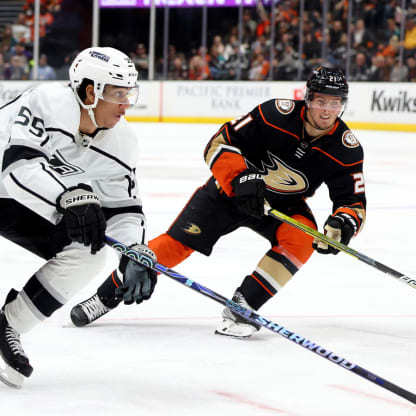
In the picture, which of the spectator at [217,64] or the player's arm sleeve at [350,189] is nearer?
the player's arm sleeve at [350,189]

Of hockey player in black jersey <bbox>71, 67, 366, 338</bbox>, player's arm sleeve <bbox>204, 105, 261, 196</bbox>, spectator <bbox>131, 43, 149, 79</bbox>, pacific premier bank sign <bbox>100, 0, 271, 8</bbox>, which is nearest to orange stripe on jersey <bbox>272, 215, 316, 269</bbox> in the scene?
hockey player in black jersey <bbox>71, 67, 366, 338</bbox>

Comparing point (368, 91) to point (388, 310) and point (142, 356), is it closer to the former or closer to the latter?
point (388, 310)

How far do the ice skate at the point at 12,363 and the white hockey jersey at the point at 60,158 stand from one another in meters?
0.35

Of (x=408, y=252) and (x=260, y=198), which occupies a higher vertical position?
(x=260, y=198)

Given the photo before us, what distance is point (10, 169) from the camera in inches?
86.0

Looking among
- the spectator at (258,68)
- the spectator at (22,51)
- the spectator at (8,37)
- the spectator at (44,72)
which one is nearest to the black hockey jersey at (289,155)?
the spectator at (258,68)

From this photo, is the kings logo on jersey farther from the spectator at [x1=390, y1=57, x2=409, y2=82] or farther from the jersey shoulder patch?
the spectator at [x1=390, y1=57, x2=409, y2=82]

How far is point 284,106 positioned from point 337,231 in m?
0.54

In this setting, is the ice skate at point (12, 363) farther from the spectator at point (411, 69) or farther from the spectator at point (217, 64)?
the spectator at point (217, 64)

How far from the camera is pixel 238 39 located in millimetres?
14992

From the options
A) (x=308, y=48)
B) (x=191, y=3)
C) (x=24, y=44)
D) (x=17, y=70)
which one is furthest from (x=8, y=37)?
(x=308, y=48)

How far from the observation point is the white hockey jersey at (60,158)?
85.8 inches

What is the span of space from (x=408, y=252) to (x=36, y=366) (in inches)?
94.2

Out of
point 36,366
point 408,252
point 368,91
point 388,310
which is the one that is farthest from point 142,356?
point 368,91
